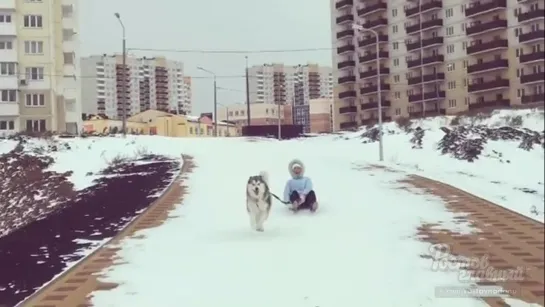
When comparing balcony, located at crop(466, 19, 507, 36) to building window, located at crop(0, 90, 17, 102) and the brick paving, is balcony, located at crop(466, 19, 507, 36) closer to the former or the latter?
the brick paving

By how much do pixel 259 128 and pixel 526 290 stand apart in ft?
2.77

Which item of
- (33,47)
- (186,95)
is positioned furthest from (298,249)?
(33,47)

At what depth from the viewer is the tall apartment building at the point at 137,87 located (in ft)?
5.87

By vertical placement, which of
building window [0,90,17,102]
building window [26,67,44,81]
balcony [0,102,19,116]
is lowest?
balcony [0,102,19,116]

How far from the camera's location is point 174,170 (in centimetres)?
261

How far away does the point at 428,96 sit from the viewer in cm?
124

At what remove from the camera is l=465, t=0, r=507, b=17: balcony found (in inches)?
38.6

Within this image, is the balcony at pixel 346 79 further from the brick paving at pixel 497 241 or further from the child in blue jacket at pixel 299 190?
the child in blue jacket at pixel 299 190

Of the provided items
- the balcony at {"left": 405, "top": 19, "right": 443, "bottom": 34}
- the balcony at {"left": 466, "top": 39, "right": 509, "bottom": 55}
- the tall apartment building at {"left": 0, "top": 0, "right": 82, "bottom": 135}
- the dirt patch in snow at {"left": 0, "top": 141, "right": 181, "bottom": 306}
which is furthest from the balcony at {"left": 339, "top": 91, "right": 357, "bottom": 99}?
the tall apartment building at {"left": 0, "top": 0, "right": 82, "bottom": 135}

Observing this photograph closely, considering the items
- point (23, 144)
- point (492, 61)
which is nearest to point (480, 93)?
point (492, 61)

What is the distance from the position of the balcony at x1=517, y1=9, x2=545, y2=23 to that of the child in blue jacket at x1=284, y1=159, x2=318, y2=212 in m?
1.11

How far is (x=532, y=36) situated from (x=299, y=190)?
5.93 ft

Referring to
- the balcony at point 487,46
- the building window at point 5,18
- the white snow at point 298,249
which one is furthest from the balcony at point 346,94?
the building window at point 5,18

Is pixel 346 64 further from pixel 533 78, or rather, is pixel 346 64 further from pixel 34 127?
pixel 34 127
